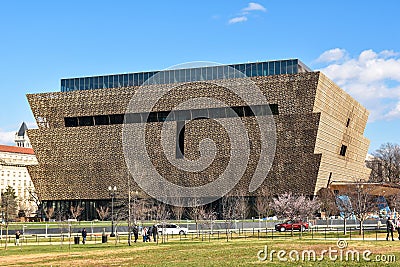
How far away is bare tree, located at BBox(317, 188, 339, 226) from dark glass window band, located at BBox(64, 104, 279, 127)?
1414 centimetres

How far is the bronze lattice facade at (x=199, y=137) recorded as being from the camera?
10338 centimetres

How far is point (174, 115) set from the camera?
111 metres

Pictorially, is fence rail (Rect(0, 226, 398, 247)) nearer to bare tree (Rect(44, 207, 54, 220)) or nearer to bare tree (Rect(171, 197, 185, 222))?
bare tree (Rect(171, 197, 185, 222))

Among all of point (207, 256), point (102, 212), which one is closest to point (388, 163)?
point (102, 212)

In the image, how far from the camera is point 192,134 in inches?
4284

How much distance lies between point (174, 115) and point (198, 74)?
10.2m

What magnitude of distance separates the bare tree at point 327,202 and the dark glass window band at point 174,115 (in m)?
14.1

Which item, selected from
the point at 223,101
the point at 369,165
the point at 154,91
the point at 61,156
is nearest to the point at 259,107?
the point at 223,101

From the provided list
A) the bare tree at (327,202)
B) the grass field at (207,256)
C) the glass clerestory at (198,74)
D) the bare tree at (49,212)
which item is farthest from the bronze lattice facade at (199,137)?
the grass field at (207,256)

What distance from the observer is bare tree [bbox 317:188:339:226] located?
100 meters

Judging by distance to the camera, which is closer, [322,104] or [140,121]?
[322,104]

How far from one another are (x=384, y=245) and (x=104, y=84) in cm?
8965

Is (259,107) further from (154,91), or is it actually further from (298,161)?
(154,91)

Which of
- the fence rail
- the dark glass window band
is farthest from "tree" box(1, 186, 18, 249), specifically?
the dark glass window band
